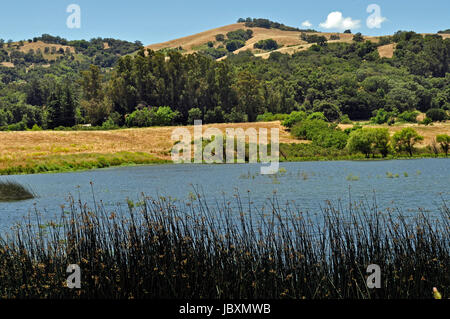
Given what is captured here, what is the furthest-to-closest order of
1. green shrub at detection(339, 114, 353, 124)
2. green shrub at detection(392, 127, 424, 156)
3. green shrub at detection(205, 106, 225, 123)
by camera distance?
green shrub at detection(205, 106, 225, 123), green shrub at detection(339, 114, 353, 124), green shrub at detection(392, 127, 424, 156)

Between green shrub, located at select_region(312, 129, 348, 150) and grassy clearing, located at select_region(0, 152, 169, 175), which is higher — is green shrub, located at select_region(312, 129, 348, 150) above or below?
above

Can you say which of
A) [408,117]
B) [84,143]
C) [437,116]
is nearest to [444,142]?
[437,116]

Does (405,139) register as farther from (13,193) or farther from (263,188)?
(13,193)

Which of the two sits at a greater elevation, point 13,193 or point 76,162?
point 13,193

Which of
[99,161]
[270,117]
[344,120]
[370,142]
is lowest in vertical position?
[99,161]

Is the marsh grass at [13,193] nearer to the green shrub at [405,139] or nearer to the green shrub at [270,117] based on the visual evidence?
the green shrub at [405,139]

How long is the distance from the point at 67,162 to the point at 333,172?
79.4 ft

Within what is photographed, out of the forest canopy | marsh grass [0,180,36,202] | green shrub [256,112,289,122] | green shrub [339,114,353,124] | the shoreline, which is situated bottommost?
the shoreline

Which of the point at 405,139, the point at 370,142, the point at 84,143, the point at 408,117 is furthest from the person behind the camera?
the point at 408,117

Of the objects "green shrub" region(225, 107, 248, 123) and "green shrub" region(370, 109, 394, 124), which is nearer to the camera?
"green shrub" region(370, 109, 394, 124)

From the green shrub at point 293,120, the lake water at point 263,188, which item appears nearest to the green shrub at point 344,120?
the green shrub at point 293,120

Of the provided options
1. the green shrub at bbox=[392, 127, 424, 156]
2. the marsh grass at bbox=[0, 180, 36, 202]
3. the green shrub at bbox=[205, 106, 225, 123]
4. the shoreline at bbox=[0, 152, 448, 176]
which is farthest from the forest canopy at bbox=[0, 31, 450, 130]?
the marsh grass at bbox=[0, 180, 36, 202]

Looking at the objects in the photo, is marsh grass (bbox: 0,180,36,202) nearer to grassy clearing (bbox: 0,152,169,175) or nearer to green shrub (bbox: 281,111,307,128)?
grassy clearing (bbox: 0,152,169,175)
